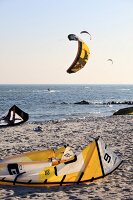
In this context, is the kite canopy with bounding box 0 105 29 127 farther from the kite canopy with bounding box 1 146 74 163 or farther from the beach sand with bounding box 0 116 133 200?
the kite canopy with bounding box 1 146 74 163

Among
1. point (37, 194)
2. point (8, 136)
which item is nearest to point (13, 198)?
point (37, 194)

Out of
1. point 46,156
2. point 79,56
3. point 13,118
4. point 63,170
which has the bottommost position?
point 63,170

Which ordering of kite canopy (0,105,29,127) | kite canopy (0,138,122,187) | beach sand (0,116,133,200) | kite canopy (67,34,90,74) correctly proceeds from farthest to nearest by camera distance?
kite canopy (0,105,29,127) → kite canopy (67,34,90,74) → kite canopy (0,138,122,187) → beach sand (0,116,133,200)

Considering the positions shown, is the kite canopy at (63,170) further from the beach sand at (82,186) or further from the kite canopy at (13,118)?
the kite canopy at (13,118)

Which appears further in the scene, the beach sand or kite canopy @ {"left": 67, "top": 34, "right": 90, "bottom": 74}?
kite canopy @ {"left": 67, "top": 34, "right": 90, "bottom": 74}

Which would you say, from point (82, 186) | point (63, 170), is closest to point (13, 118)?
point (63, 170)

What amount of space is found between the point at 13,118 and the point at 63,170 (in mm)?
16472

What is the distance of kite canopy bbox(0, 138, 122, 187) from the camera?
954 centimetres

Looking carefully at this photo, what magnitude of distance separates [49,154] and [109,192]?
2650 millimetres

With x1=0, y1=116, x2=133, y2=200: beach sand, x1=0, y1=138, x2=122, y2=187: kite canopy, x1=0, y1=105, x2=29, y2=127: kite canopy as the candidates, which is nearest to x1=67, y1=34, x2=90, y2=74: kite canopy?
x1=0, y1=116, x2=133, y2=200: beach sand

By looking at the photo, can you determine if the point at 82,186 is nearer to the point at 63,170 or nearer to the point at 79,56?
the point at 63,170

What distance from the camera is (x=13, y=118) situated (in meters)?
25.8

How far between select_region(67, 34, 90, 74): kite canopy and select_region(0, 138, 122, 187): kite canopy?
5.38 m

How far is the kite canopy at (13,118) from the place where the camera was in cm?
2512
